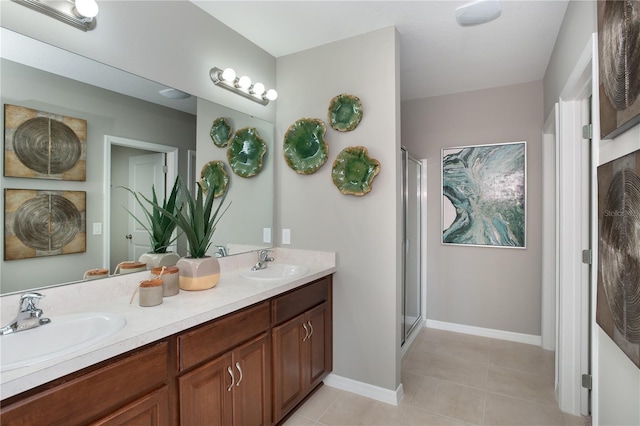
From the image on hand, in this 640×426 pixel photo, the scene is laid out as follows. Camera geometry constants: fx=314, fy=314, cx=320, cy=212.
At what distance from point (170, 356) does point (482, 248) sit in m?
3.18

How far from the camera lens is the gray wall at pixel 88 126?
1.26m

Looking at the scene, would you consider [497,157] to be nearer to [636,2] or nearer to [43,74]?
[636,2]

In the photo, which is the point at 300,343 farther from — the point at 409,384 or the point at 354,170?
the point at 354,170

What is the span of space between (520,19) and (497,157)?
1445mm

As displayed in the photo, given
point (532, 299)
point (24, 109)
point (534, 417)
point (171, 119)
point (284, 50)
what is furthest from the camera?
point (532, 299)

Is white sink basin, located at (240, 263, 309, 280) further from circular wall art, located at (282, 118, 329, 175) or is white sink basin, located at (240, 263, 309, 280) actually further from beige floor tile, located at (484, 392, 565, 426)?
beige floor tile, located at (484, 392, 565, 426)

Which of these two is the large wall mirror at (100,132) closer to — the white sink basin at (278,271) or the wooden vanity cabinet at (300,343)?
the white sink basin at (278,271)

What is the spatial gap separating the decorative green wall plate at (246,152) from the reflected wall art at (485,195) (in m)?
2.14

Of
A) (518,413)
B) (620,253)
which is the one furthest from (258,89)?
(518,413)

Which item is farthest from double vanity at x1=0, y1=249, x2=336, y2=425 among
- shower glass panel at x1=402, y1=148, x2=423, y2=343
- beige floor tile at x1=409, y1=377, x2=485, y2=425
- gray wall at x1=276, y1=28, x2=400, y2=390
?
shower glass panel at x1=402, y1=148, x2=423, y2=343

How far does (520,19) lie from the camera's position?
214 centimetres

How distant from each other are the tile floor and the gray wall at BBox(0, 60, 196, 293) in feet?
5.08

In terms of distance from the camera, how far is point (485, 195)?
11.0 feet

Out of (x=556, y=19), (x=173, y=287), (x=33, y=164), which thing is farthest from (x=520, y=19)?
(x=33, y=164)
